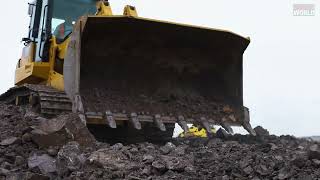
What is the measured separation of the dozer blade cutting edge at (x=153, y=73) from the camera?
5539 mm

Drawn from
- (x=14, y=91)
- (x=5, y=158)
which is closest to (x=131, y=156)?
(x=5, y=158)

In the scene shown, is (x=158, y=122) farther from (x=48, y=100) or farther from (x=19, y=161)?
(x=19, y=161)

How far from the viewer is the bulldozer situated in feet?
18.2

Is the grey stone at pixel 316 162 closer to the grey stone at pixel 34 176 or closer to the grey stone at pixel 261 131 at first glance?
the grey stone at pixel 34 176

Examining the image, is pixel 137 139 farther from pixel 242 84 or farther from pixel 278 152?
pixel 278 152

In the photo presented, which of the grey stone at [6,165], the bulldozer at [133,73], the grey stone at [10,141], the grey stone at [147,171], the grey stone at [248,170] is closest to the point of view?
the grey stone at [248,170]

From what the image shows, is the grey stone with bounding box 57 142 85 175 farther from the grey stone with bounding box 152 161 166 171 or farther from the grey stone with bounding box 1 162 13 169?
the grey stone with bounding box 152 161 166 171

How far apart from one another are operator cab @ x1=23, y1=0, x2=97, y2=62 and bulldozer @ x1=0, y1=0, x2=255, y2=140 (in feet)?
0.05

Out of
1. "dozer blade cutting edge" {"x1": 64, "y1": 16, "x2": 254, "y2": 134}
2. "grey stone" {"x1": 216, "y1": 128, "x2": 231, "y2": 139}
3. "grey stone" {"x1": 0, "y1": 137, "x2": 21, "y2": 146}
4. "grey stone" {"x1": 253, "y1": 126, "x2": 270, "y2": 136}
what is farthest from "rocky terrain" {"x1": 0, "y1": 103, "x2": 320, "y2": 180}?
"grey stone" {"x1": 253, "y1": 126, "x2": 270, "y2": 136}

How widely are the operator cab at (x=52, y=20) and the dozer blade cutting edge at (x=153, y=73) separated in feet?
3.74

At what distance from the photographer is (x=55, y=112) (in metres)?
5.66

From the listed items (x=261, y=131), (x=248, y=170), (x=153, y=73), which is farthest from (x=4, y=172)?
(x=261, y=131)

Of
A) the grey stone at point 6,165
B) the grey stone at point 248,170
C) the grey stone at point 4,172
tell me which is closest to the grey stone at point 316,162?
the grey stone at point 248,170

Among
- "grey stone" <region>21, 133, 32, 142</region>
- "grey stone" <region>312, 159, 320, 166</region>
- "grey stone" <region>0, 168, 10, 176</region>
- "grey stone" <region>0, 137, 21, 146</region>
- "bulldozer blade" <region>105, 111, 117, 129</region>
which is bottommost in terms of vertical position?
"grey stone" <region>0, 168, 10, 176</region>
